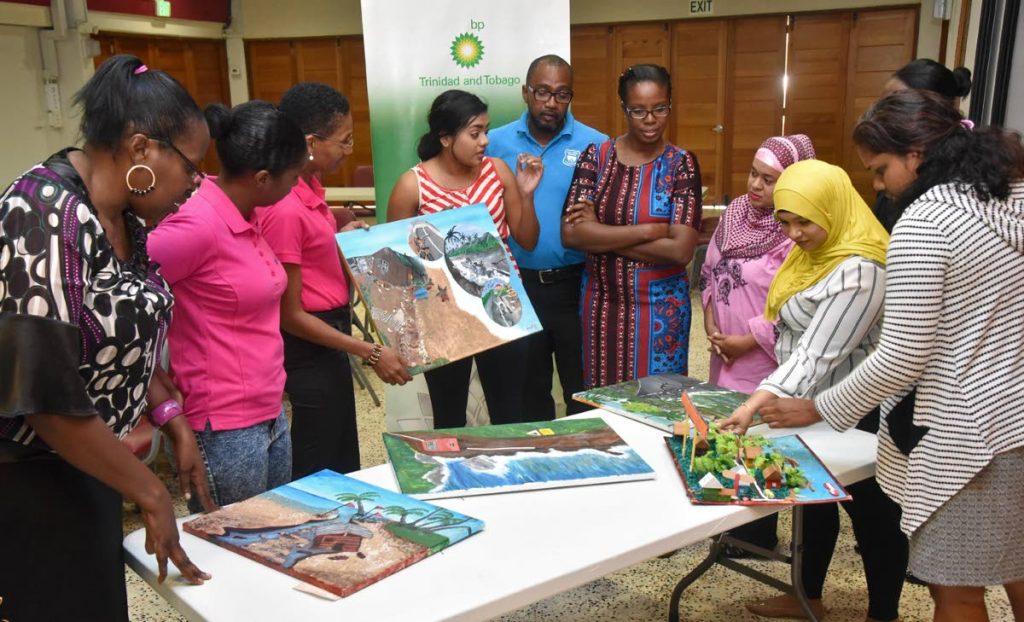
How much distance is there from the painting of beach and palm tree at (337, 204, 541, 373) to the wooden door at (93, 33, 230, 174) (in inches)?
296

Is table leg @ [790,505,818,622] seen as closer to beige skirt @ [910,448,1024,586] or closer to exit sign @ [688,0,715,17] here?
beige skirt @ [910,448,1024,586]

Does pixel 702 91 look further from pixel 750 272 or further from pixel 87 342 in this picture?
pixel 87 342

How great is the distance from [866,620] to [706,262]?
1.28 m

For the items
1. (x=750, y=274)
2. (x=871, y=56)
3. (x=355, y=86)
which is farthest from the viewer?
(x=355, y=86)

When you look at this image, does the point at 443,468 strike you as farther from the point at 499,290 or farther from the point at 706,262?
the point at 706,262

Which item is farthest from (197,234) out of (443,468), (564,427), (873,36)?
(873,36)

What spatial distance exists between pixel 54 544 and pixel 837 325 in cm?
181

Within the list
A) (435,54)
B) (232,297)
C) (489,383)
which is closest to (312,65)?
(435,54)

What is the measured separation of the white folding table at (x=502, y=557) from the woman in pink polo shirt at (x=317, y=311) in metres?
0.57

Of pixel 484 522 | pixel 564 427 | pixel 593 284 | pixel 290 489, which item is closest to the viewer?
pixel 484 522

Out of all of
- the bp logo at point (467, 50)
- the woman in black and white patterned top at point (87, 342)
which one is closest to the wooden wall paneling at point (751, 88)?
the bp logo at point (467, 50)

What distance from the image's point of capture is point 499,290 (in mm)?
2711

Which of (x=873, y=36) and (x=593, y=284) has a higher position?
(x=873, y=36)

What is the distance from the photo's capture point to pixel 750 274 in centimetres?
274
